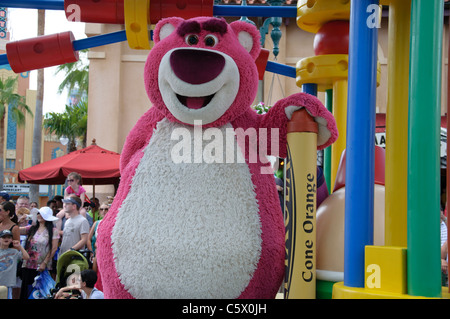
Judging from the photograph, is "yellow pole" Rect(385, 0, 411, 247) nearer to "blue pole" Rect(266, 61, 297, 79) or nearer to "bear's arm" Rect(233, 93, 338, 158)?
"bear's arm" Rect(233, 93, 338, 158)

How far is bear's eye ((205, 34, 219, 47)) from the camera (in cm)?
212

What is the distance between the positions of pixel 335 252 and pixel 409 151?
58 cm

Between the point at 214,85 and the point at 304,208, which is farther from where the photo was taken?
the point at 214,85

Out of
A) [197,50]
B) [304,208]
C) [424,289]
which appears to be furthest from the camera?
[197,50]

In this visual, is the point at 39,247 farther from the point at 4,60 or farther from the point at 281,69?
the point at 281,69

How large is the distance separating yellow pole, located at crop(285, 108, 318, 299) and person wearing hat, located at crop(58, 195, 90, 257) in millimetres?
3905

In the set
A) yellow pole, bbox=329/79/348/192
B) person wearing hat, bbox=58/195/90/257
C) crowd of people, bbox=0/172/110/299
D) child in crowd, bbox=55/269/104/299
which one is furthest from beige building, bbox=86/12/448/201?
yellow pole, bbox=329/79/348/192

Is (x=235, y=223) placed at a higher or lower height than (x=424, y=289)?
higher

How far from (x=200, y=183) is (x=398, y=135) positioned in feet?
2.52

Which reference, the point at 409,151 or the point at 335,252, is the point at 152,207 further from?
the point at 409,151

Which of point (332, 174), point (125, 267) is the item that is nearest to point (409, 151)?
point (125, 267)

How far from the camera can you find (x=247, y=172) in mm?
2098

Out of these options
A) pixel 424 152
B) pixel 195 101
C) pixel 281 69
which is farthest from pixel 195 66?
pixel 281 69

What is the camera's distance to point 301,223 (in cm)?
187
